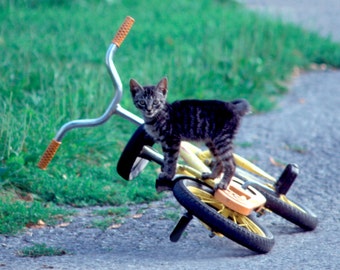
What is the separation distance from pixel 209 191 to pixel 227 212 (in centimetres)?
21

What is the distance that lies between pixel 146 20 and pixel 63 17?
49.8 inches

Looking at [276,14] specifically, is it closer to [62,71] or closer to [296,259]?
[62,71]

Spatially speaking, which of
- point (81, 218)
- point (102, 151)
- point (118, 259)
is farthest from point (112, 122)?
point (118, 259)

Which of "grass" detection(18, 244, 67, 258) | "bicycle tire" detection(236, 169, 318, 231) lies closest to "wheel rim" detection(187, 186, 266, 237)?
"bicycle tire" detection(236, 169, 318, 231)

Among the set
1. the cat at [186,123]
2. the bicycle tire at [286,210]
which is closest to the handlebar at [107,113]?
the cat at [186,123]

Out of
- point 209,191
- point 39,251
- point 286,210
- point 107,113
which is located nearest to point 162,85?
point 107,113

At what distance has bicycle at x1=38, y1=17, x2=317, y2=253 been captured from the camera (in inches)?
215

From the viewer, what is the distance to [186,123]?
19.3ft

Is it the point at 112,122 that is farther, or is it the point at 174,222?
the point at 112,122

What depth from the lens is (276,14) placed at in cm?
1388

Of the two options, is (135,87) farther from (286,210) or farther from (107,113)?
(286,210)

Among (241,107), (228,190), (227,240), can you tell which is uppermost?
(241,107)

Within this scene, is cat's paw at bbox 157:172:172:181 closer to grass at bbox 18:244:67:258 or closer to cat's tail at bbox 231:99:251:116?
cat's tail at bbox 231:99:251:116

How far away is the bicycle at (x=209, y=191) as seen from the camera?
546 cm
